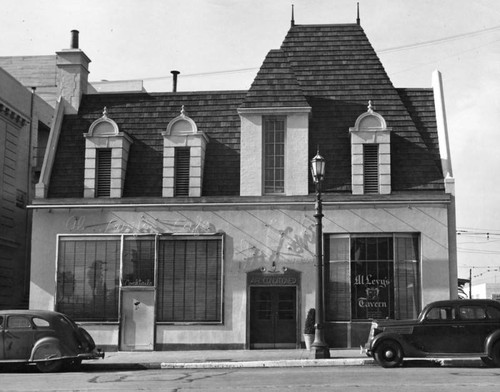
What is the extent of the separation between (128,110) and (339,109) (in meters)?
7.48

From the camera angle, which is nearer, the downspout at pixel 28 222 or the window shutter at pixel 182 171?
the window shutter at pixel 182 171

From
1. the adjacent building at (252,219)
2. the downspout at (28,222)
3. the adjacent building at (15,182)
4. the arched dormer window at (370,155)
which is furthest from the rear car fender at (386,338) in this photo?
the downspout at (28,222)

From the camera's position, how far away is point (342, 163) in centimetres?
2577

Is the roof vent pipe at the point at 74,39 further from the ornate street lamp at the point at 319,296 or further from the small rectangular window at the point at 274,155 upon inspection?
the ornate street lamp at the point at 319,296

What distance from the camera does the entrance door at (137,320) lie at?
25.1m

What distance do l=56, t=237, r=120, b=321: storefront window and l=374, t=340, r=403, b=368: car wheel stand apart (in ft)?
32.6

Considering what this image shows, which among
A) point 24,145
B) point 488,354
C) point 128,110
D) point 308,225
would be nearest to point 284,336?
point 308,225

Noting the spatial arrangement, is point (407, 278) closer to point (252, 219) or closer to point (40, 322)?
point (252, 219)

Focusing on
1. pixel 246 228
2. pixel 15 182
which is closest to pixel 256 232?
pixel 246 228

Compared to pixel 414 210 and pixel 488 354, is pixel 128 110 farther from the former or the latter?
pixel 488 354

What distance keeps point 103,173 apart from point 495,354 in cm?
1424

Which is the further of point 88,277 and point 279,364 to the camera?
point 88,277

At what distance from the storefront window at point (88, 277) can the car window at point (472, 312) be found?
37.8 feet

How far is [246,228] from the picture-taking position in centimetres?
2527
